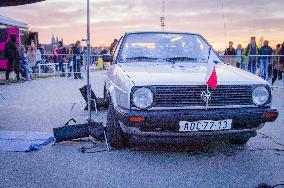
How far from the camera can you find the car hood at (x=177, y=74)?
4.76 metres

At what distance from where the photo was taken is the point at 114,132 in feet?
17.2

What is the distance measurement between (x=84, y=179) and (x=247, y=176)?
5.75ft

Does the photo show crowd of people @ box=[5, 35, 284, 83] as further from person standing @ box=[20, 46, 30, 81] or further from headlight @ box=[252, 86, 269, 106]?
headlight @ box=[252, 86, 269, 106]

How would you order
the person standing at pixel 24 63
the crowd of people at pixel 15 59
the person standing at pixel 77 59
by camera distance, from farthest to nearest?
the person standing at pixel 77 59 < the person standing at pixel 24 63 < the crowd of people at pixel 15 59

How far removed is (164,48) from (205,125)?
72.4 inches

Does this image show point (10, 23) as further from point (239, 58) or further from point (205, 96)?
point (205, 96)

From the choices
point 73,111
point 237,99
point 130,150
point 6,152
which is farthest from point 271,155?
point 73,111

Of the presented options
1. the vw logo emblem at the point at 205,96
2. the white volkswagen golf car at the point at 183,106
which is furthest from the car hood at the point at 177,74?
the vw logo emblem at the point at 205,96

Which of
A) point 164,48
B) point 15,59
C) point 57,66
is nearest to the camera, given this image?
point 164,48

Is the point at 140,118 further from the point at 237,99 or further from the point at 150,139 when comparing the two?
the point at 237,99

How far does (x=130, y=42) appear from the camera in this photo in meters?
6.25

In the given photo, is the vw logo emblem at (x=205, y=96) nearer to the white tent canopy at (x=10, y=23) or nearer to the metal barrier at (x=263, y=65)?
the metal barrier at (x=263, y=65)

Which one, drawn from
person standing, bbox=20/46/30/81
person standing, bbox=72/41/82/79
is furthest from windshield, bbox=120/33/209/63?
person standing, bbox=72/41/82/79

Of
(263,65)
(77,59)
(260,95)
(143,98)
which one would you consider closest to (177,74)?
(143,98)
